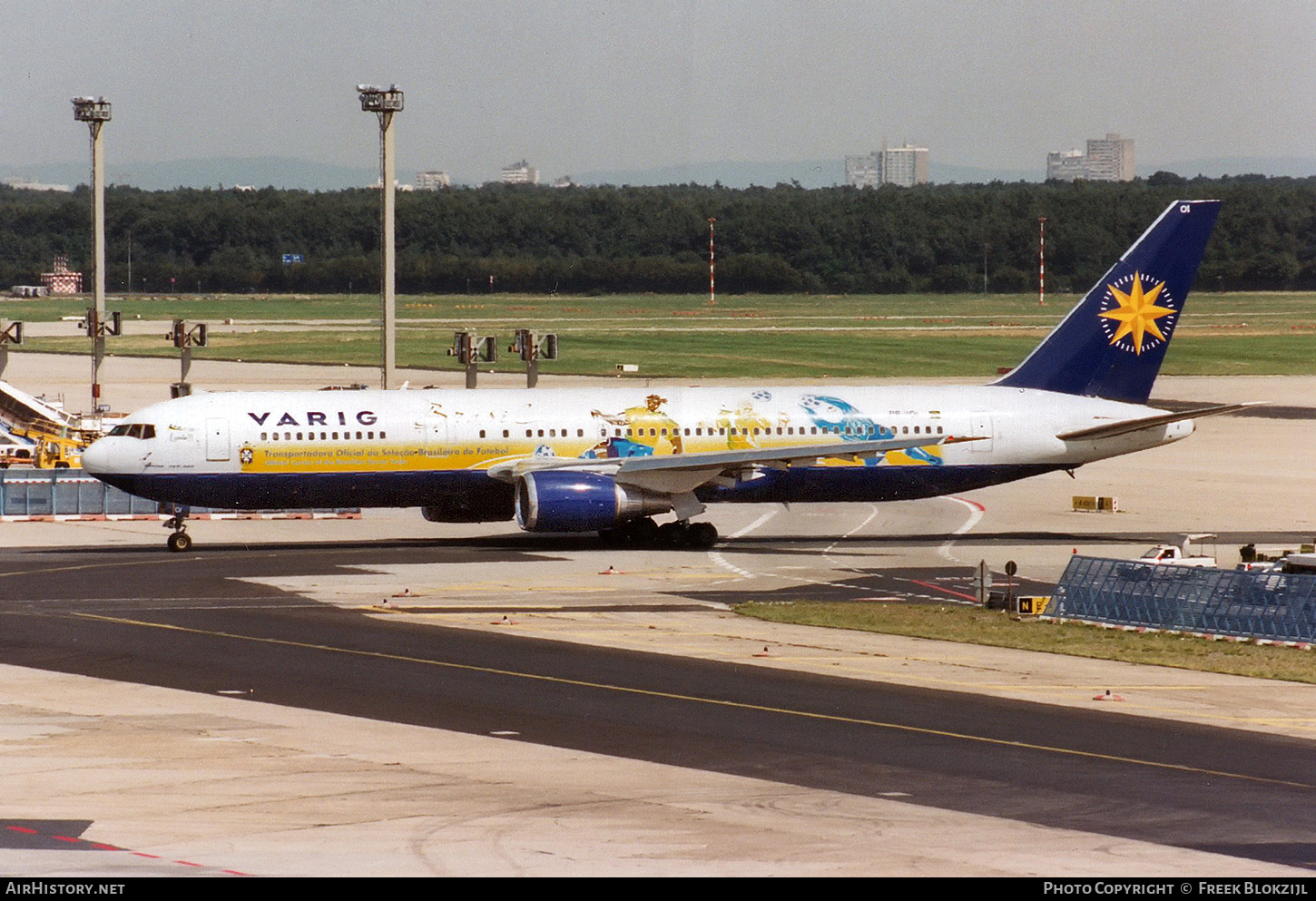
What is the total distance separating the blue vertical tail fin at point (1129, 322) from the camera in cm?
5250

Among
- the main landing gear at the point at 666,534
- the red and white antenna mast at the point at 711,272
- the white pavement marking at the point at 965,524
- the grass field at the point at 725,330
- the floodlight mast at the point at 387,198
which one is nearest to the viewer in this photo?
the white pavement marking at the point at 965,524

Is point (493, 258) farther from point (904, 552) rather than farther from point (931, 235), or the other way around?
point (904, 552)

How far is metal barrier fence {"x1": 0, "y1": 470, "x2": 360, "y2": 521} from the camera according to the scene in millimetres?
56500

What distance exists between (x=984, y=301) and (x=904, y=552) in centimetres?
12043

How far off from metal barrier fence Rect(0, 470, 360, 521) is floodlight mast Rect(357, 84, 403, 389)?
9.47 meters

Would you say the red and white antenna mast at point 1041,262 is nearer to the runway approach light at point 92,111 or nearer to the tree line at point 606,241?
the tree line at point 606,241

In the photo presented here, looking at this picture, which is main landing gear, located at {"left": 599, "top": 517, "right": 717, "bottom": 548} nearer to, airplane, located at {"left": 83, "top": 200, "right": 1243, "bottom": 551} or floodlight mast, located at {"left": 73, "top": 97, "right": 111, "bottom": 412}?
airplane, located at {"left": 83, "top": 200, "right": 1243, "bottom": 551}

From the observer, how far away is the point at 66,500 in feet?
187

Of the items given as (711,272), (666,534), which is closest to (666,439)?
(666,534)

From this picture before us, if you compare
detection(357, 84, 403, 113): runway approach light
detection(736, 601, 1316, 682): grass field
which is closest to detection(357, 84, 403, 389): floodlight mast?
detection(357, 84, 403, 113): runway approach light

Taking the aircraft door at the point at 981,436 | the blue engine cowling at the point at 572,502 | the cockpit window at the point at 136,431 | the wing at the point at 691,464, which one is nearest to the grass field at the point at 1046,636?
the blue engine cowling at the point at 572,502

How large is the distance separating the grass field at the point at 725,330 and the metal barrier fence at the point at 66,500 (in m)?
53.2

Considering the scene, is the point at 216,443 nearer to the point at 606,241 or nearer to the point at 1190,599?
the point at 1190,599

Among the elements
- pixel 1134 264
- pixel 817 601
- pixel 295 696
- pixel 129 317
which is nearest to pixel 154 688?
pixel 295 696
